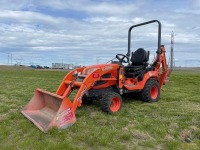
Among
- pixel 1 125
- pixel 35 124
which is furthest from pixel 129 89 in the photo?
pixel 1 125

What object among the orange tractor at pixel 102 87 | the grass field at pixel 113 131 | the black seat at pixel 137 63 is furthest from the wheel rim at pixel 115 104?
the black seat at pixel 137 63

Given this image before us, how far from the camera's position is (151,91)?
900cm

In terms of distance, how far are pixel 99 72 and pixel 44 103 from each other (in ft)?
5.46

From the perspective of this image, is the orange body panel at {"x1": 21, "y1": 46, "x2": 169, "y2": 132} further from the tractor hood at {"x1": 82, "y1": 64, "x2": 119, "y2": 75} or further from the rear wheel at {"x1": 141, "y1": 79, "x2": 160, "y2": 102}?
the rear wheel at {"x1": 141, "y1": 79, "x2": 160, "y2": 102}

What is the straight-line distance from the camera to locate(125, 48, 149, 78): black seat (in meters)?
8.57

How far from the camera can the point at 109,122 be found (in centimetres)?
618

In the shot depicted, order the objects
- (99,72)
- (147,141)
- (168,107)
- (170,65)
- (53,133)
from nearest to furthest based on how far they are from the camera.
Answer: (147,141)
(53,133)
(99,72)
(168,107)
(170,65)

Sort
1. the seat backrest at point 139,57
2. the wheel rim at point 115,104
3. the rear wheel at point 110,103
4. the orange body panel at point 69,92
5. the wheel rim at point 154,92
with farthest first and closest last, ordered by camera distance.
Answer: the wheel rim at point 154,92
the seat backrest at point 139,57
the wheel rim at point 115,104
the rear wheel at point 110,103
the orange body panel at point 69,92

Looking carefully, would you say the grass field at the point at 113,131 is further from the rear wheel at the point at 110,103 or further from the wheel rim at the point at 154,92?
the wheel rim at the point at 154,92

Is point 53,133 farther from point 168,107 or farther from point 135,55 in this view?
point 135,55

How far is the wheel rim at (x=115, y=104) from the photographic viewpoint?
7.16 metres

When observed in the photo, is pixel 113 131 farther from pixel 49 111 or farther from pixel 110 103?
pixel 49 111

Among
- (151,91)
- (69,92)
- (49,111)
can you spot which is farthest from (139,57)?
(49,111)

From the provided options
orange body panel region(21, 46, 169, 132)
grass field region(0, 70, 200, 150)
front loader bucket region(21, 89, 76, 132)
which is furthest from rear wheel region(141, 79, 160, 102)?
front loader bucket region(21, 89, 76, 132)
